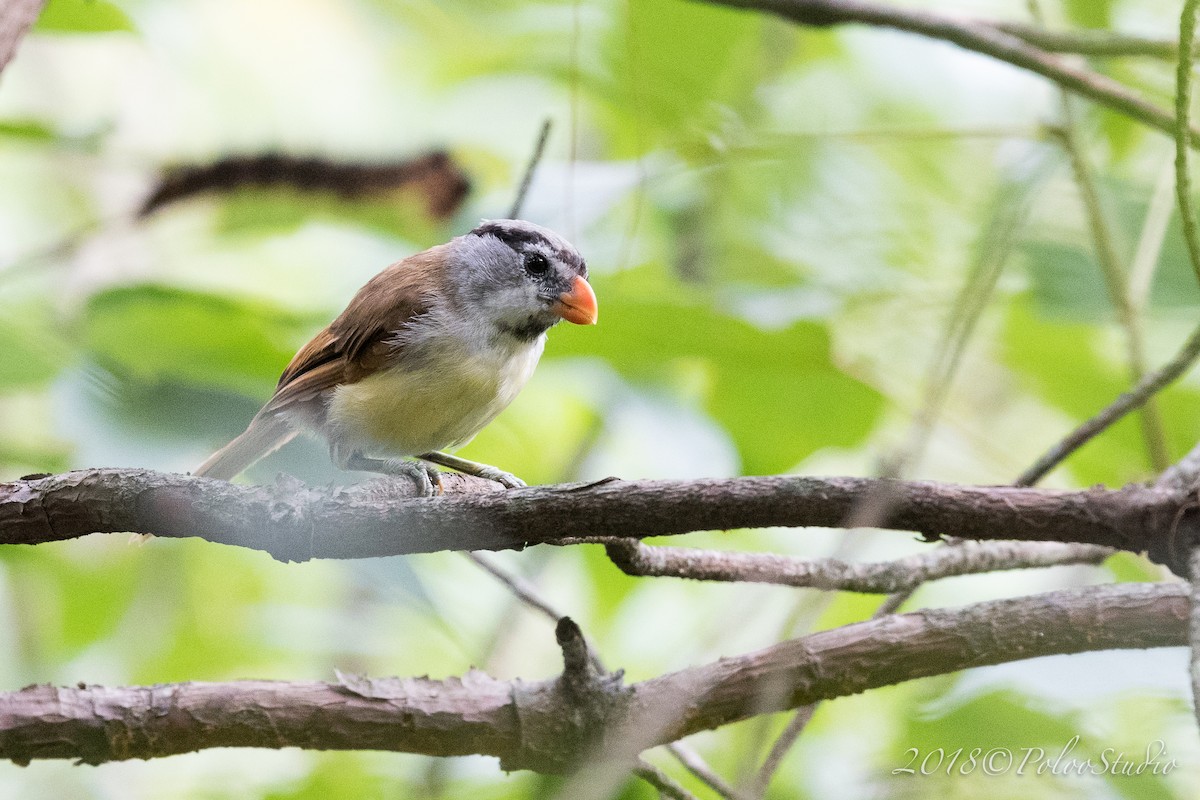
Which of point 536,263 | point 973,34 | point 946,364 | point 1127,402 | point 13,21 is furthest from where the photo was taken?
point 536,263

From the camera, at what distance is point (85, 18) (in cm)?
315

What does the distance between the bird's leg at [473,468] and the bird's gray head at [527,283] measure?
40 cm

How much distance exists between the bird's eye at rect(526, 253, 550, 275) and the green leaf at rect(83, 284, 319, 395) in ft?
2.25

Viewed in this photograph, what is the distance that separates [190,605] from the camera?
486 centimetres

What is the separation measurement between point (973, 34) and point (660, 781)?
7.15ft

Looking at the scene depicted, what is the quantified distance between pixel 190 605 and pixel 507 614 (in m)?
1.74

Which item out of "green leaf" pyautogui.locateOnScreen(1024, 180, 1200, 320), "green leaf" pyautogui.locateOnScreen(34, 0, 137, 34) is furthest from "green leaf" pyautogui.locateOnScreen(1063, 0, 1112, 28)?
"green leaf" pyautogui.locateOnScreen(34, 0, 137, 34)

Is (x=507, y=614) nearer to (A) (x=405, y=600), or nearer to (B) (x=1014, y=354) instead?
(A) (x=405, y=600)

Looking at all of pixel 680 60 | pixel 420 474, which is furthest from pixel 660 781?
pixel 680 60

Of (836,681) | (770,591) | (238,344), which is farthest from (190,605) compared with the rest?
(836,681)

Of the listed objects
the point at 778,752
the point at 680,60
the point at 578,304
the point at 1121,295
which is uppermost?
the point at 680,60

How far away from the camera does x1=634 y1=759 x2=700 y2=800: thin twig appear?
231 centimetres

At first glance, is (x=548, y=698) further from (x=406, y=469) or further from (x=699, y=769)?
(x=406, y=469)

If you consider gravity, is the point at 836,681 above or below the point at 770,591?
below
